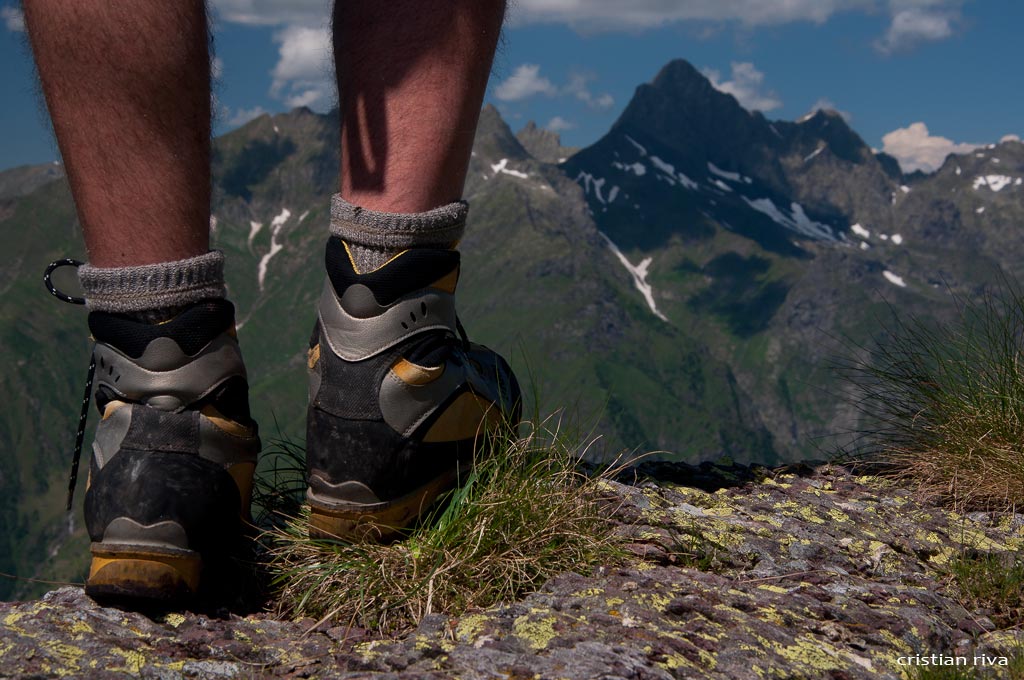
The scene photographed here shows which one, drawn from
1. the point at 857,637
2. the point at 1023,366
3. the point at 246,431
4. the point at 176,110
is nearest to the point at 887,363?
the point at 1023,366

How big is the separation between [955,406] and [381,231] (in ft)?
11.4

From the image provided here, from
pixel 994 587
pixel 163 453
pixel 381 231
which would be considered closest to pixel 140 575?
pixel 163 453

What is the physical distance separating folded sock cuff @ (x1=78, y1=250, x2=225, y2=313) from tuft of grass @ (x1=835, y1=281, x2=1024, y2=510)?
3.95 meters

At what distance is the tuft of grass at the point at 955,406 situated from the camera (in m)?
4.75

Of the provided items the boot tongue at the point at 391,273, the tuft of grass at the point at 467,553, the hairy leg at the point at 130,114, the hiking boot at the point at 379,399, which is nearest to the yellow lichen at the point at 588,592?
the tuft of grass at the point at 467,553

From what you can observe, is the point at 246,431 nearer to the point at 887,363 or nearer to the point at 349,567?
the point at 349,567

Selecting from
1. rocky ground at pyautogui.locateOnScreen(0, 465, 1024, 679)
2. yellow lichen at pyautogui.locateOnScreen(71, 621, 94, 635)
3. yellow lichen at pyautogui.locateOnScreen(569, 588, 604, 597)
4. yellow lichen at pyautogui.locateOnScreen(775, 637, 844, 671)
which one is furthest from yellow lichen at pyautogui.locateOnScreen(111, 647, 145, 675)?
yellow lichen at pyautogui.locateOnScreen(775, 637, 844, 671)

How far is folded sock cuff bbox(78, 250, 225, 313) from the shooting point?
11.0 feet

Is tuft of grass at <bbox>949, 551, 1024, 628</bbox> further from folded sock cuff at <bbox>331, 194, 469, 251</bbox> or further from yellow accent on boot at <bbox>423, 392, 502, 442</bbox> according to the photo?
folded sock cuff at <bbox>331, 194, 469, 251</bbox>

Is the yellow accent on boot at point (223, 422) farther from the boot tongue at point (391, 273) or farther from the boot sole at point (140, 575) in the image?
the boot tongue at point (391, 273)

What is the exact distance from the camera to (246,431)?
12.1 feet

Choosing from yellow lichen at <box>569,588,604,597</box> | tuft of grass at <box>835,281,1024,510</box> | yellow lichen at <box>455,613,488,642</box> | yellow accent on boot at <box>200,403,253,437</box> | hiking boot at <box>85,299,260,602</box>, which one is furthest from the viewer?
tuft of grass at <box>835,281,1024,510</box>

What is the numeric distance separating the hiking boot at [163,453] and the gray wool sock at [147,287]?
0.05m

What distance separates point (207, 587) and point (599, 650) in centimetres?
162
